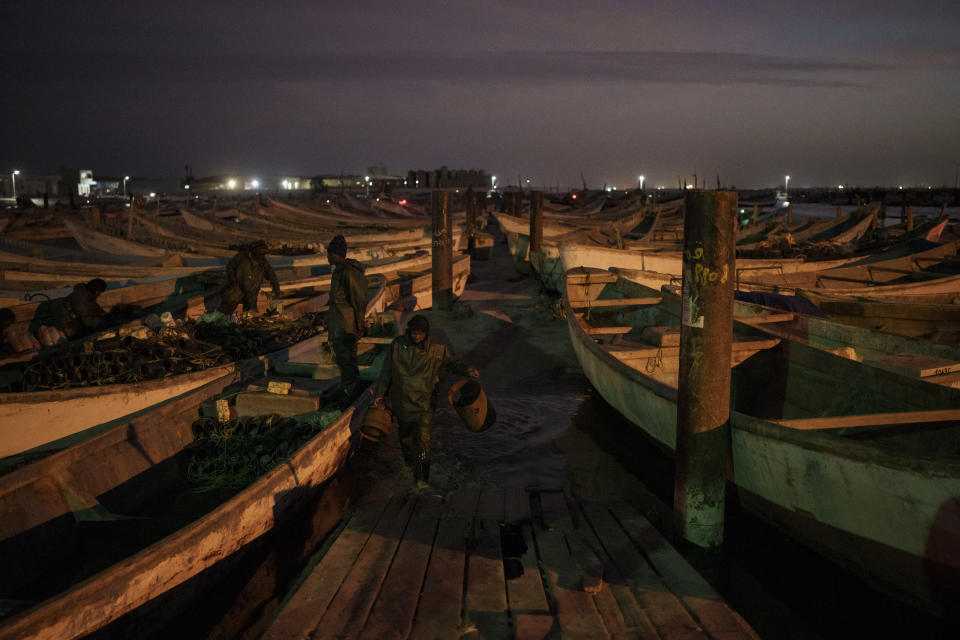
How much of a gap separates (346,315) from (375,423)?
207 cm

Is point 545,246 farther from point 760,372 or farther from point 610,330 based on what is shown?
point 760,372

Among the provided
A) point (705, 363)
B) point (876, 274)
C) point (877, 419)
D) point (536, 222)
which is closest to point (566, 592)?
point (705, 363)

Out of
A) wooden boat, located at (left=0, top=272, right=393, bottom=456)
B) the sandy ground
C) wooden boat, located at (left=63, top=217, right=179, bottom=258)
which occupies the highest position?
wooden boat, located at (left=63, top=217, right=179, bottom=258)

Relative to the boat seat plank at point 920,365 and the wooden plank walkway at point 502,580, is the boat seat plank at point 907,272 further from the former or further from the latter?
the wooden plank walkway at point 502,580

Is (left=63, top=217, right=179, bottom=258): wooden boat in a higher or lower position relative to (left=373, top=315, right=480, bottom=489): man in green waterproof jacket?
higher

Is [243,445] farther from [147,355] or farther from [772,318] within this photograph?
[772,318]

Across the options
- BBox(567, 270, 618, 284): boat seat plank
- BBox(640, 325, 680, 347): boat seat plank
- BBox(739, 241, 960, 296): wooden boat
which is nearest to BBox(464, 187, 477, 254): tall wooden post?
BBox(739, 241, 960, 296): wooden boat

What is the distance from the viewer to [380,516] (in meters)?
5.29

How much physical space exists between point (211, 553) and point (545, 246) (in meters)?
14.5

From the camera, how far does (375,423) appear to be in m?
5.46

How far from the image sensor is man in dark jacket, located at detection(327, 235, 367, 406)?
23.1 ft

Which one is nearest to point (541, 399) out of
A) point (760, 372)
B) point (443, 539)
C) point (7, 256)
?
point (760, 372)

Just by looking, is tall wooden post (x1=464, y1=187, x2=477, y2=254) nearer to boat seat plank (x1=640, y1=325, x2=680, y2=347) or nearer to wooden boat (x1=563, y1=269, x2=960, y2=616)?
boat seat plank (x1=640, y1=325, x2=680, y2=347)

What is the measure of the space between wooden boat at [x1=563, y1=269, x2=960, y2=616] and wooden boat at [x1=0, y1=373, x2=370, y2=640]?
349 cm
